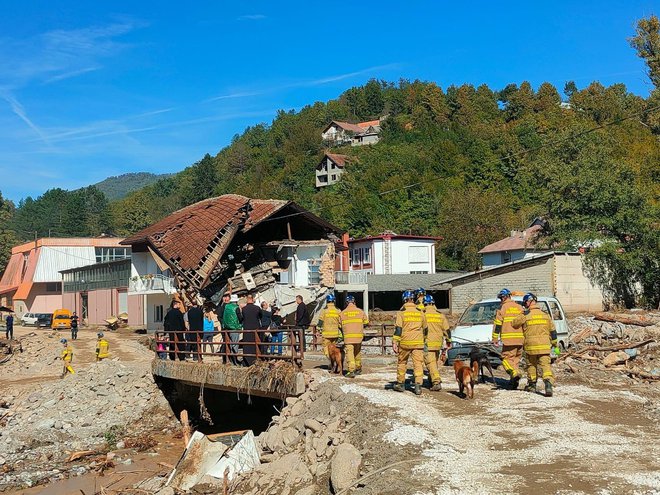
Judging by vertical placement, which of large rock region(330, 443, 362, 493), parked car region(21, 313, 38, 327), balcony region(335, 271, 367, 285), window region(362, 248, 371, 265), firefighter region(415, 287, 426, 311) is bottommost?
large rock region(330, 443, 362, 493)

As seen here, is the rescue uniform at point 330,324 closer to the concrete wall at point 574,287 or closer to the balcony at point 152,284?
the concrete wall at point 574,287

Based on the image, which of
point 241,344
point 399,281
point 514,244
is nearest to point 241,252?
point 399,281

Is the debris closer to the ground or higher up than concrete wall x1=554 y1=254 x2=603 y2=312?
closer to the ground

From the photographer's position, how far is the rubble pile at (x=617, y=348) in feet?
53.7

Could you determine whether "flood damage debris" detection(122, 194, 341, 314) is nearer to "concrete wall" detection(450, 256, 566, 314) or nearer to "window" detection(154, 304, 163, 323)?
"window" detection(154, 304, 163, 323)

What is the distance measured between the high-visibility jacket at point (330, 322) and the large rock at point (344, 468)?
537 cm

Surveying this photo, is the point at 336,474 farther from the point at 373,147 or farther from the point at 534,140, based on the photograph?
the point at 373,147

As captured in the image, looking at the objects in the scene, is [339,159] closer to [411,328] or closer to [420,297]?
[420,297]

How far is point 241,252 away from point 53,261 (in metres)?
40.7

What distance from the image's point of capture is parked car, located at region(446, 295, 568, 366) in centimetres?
1557

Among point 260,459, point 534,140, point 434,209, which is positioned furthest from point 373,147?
point 260,459

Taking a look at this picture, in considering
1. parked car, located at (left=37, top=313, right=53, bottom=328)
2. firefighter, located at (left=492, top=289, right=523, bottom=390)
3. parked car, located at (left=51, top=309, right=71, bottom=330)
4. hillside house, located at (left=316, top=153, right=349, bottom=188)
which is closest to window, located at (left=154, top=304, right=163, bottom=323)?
parked car, located at (left=51, top=309, right=71, bottom=330)

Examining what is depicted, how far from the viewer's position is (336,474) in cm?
920

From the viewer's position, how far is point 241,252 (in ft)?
118
